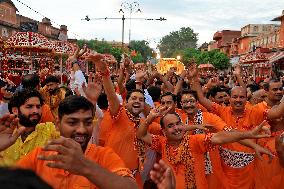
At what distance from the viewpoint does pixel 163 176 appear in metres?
1.96

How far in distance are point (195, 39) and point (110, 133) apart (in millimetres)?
121192

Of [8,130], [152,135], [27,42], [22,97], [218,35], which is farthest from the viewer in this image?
[218,35]

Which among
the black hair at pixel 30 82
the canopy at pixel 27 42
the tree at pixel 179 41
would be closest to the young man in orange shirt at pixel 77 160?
the black hair at pixel 30 82

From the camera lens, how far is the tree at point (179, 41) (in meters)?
123

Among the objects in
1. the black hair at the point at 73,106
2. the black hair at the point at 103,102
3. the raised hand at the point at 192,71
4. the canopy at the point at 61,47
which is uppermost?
the canopy at the point at 61,47

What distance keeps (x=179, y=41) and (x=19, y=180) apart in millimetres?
124795

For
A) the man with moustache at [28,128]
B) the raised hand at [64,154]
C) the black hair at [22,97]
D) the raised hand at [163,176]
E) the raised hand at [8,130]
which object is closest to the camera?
the raised hand at [64,154]

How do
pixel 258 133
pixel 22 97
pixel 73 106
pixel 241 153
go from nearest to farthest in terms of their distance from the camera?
pixel 73 106
pixel 258 133
pixel 22 97
pixel 241 153

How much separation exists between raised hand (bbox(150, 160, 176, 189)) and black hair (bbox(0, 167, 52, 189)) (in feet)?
3.19

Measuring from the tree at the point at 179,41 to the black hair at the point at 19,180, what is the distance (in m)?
122

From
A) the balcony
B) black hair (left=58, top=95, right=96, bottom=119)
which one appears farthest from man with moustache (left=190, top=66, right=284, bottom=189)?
the balcony

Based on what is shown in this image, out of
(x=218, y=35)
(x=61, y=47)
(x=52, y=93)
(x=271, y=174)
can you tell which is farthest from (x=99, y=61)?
(x=218, y=35)

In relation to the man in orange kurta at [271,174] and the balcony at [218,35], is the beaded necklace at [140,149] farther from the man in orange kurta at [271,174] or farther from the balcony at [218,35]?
the balcony at [218,35]

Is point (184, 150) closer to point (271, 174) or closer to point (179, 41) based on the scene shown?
point (271, 174)
